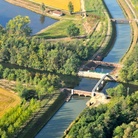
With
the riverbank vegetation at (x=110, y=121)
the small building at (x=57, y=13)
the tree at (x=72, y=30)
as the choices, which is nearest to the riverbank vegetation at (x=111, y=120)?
the riverbank vegetation at (x=110, y=121)

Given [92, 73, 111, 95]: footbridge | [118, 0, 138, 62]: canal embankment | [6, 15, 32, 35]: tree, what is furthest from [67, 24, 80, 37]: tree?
[92, 73, 111, 95]: footbridge

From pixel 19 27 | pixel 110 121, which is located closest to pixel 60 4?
pixel 19 27

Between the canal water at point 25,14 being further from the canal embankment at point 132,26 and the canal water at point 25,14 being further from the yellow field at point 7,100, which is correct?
the yellow field at point 7,100

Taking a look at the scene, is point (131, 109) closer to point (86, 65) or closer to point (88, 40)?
point (86, 65)

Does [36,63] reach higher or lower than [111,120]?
higher

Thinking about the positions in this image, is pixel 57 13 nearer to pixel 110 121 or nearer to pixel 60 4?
pixel 60 4

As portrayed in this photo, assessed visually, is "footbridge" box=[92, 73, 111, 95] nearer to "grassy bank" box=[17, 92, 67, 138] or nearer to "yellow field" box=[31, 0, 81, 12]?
"grassy bank" box=[17, 92, 67, 138]
